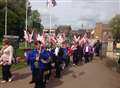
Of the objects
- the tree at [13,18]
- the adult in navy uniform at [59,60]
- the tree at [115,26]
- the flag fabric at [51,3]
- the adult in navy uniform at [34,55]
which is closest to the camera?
the adult in navy uniform at [34,55]

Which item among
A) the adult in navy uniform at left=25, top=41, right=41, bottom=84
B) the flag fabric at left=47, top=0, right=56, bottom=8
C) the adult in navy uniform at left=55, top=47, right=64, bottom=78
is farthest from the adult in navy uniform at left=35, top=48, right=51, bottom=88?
the flag fabric at left=47, top=0, right=56, bottom=8

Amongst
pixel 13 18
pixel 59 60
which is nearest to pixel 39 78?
pixel 59 60

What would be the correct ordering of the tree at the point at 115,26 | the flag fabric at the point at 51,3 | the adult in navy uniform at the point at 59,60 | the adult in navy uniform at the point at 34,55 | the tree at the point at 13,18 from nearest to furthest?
the adult in navy uniform at the point at 34,55
the adult in navy uniform at the point at 59,60
the flag fabric at the point at 51,3
the tree at the point at 13,18
the tree at the point at 115,26

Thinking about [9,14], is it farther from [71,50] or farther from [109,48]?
[71,50]

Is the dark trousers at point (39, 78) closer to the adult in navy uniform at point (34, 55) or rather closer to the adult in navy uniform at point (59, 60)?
the adult in navy uniform at point (34, 55)

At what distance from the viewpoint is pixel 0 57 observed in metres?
17.4

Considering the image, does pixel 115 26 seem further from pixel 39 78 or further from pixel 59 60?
pixel 39 78

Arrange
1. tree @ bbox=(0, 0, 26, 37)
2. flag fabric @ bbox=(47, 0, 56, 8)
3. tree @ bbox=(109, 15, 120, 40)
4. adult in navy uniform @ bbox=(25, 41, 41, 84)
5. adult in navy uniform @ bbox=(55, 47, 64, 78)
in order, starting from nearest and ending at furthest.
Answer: adult in navy uniform @ bbox=(25, 41, 41, 84) → adult in navy uniform @ bbox=(55, 47, 64, 78) → flag fabric @ bbox=(47, 0, 56, 8) → tree @ bbox=(0, 0, 26, 37) → tree @ bbox=(109, 15, 120, 40)

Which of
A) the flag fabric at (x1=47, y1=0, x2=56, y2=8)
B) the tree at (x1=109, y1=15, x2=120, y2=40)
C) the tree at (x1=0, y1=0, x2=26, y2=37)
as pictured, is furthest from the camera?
the tree at (x1=109, y1=15, x2=120, y2=40)

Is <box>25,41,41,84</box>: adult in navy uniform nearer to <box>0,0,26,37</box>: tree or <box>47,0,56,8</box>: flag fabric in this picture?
<box>47,0,56,8</box>: flag fabric

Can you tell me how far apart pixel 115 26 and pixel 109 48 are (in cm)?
6359

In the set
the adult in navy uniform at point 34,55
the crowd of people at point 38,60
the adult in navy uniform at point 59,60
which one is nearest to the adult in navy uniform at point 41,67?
the crowd of people at point 38,60

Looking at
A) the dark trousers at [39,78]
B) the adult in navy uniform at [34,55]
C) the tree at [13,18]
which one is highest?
the tree at [13,18]

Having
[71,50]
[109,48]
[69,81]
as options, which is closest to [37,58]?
[69,81]
